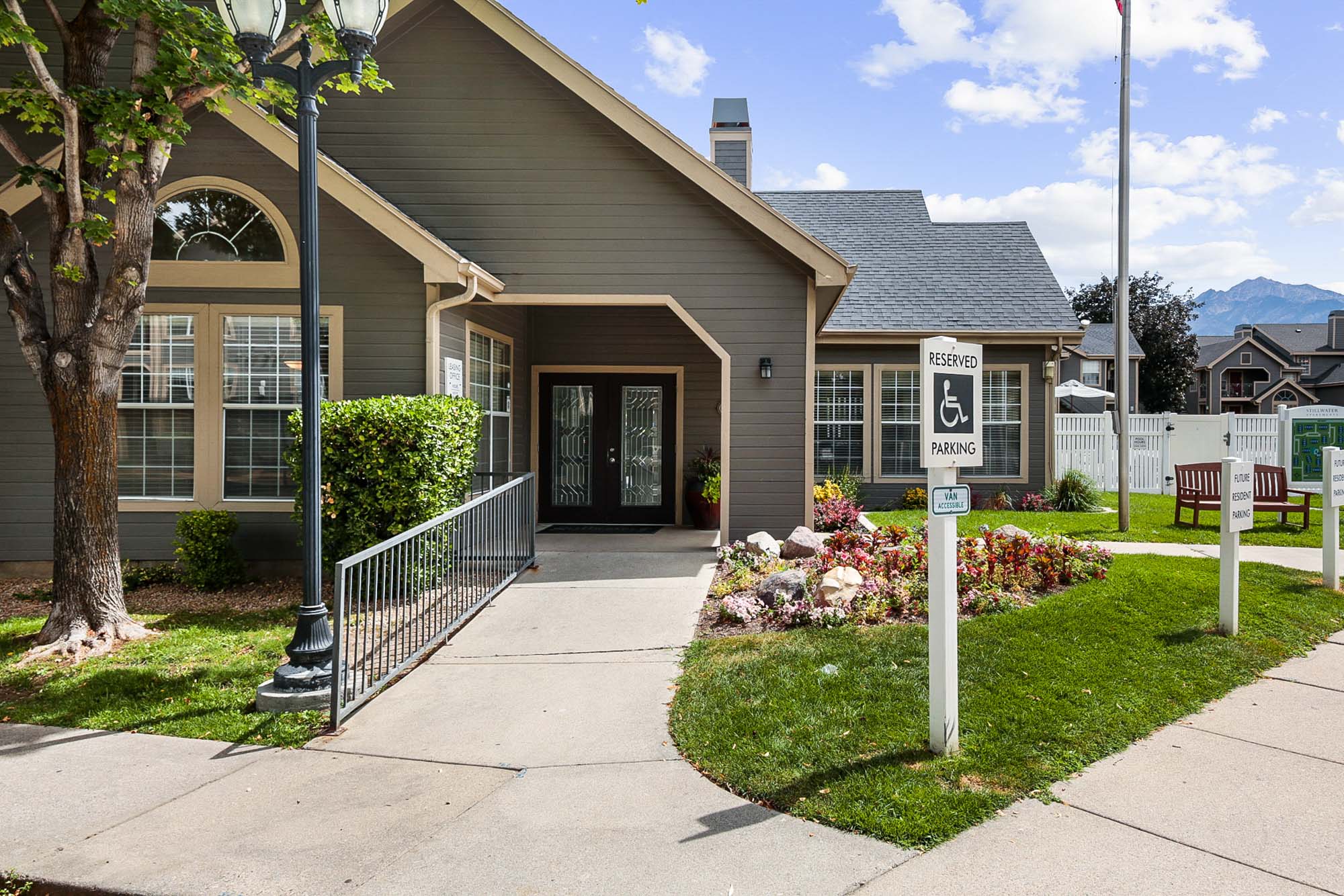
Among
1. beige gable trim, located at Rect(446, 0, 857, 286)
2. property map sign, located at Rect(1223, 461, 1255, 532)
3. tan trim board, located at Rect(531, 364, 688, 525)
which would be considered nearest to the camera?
property map sign, located at Rect(1223, 461, 1255, 532)

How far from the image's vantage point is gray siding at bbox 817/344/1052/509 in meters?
13.8

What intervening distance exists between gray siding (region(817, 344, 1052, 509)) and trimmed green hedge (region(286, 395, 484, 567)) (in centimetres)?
856

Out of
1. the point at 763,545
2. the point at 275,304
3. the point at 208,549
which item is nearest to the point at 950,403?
the point at 763,545

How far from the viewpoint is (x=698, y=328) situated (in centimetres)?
905

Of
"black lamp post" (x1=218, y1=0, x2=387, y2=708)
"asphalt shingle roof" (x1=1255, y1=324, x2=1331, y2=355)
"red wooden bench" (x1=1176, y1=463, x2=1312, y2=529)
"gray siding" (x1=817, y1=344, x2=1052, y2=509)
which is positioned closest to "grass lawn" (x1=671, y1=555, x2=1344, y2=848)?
"black lamp post" (x1=218, y1=0, x2=387, y2=708)

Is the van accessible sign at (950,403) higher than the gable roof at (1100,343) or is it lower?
lower

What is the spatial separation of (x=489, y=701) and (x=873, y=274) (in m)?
12.3

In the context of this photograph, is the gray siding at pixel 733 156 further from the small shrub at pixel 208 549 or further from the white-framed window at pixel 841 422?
the small shrub at pixel 208 549

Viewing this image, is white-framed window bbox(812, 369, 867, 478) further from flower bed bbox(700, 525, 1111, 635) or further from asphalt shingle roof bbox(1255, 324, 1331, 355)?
asphalt shingle roof bbox(1255, 324, 1331, 355)

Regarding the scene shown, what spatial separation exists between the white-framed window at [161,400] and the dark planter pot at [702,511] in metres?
6.07

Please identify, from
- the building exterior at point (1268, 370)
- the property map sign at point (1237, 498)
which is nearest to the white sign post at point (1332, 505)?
the property map sign at point (1237, 498)

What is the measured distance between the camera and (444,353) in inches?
330

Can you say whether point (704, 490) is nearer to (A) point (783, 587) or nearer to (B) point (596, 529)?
(B) point (596, 529)

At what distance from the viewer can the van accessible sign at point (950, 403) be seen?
3574 mm
